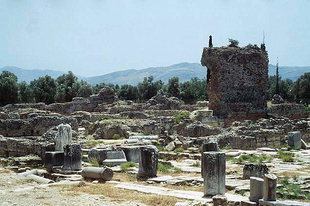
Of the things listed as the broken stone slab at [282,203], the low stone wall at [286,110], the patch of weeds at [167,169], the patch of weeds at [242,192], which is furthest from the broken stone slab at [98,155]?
the low stone wall at [286,110]

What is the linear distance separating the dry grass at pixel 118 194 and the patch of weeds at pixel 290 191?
2.52 metres

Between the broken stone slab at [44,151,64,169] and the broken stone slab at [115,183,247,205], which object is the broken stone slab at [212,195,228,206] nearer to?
the broken stone slab at [115,183,247,205]

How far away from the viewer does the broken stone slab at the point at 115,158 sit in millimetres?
17263

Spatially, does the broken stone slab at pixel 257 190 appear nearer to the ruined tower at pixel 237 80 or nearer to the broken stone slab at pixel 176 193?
the broken stone slab at pixel 176 193

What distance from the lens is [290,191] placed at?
11109 mm

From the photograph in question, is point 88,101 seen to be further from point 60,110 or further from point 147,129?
point 147,129

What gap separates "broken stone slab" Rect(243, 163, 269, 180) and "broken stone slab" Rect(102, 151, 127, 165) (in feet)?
18.4

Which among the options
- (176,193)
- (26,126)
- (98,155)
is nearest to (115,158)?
(98,155)

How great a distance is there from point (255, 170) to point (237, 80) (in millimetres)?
23403

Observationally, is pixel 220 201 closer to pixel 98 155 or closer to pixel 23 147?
pixel 98 155

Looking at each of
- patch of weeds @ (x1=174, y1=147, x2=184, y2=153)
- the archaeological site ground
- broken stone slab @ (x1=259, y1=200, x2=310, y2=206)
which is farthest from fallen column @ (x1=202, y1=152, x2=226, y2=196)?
patch of weeds @ (x1=174, y1=147, x2=184, y2=153)

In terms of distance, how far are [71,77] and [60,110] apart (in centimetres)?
2366

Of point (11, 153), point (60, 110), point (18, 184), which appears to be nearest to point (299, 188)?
point (18, 184)

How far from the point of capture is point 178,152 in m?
20.8
